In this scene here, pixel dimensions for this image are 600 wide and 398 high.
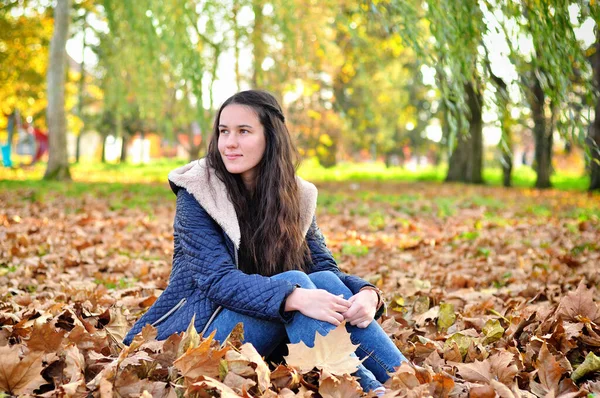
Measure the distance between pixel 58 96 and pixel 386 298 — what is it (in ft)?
34.7

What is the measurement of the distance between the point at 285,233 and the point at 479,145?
15.8 m

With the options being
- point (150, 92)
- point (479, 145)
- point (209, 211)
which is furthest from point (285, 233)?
point (479, 145)

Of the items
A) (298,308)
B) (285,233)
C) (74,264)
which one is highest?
(285,233)

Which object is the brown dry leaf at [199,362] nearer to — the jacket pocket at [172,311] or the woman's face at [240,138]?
the jacket pocket at [172,311]

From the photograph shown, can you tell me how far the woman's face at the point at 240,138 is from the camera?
8.39 ft

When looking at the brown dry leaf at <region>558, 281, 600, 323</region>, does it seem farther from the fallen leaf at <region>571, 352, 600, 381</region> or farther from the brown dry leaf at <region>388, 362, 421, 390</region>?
the brown dry leaf at <region>388, 362, 421, 390</region>

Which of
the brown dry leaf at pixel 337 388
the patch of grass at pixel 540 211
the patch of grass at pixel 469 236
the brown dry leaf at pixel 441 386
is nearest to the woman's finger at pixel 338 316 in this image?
the brown dry leaf at pixel 337 388

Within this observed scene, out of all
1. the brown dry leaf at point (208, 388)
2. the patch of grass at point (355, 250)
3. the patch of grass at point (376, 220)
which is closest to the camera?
the brown dry leaf at point (208, 388)

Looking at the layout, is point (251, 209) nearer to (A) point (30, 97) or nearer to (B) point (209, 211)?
(B) point (209, 211)

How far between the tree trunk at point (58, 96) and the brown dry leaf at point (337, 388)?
37.8 feet

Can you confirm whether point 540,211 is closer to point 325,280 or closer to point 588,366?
point 588,366

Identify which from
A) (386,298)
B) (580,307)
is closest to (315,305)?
(580,307)

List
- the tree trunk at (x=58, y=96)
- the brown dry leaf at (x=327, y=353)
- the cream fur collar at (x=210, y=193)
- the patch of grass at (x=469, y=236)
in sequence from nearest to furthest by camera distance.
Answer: the brown dry leaf at (x=327, y=353), the cream fur collar at (x=210, y=193), the patch of grass at (x=469, y=236), the tree trunk at (x=58, y=96)

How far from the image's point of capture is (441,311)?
10.1ft
